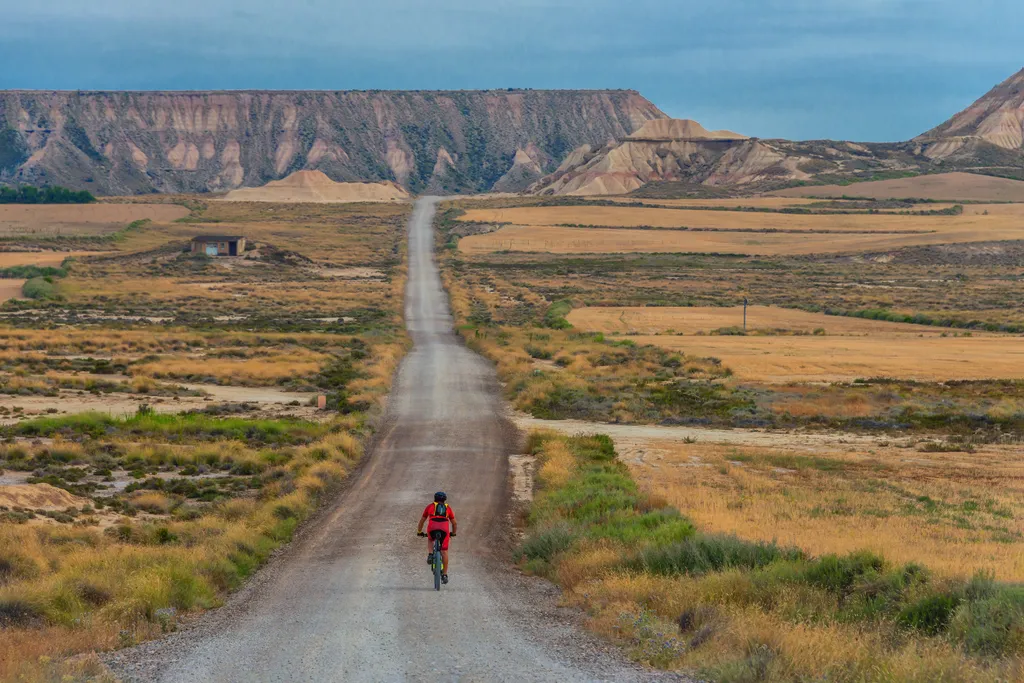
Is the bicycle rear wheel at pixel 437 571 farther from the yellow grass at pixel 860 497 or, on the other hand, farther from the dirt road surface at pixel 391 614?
the yellow grass at pixel 860 497

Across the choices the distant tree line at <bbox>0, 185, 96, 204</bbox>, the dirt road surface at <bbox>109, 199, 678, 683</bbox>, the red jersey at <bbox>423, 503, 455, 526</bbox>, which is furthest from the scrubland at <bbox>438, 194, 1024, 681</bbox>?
the distant tree line at <bbox>0, 185, 96, 204</bbox>

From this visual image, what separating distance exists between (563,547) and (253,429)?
1727 centimetres

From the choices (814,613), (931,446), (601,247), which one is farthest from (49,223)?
(814,613)

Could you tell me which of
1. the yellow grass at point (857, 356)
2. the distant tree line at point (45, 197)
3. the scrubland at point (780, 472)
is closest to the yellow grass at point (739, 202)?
the scrubland at point (780, 472)

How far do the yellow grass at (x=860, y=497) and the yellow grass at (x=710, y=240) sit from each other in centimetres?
10031

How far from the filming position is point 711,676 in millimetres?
10977

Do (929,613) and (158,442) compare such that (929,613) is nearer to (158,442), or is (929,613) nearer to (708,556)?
(708,556)

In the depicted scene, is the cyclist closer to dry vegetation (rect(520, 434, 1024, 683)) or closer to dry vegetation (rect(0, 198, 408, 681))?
dry vegetation (rect(520, 434, 1024, 683))

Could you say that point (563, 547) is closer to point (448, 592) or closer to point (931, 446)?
point (448, 592)

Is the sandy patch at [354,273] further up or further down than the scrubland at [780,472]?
further up

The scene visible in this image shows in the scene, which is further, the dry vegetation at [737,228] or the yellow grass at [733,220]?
the yellow grass at [733,220]

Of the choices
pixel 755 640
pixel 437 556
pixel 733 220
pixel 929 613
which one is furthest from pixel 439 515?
pixel 733 220

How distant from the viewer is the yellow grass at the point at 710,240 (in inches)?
5271

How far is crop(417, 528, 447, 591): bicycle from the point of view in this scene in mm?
15891
